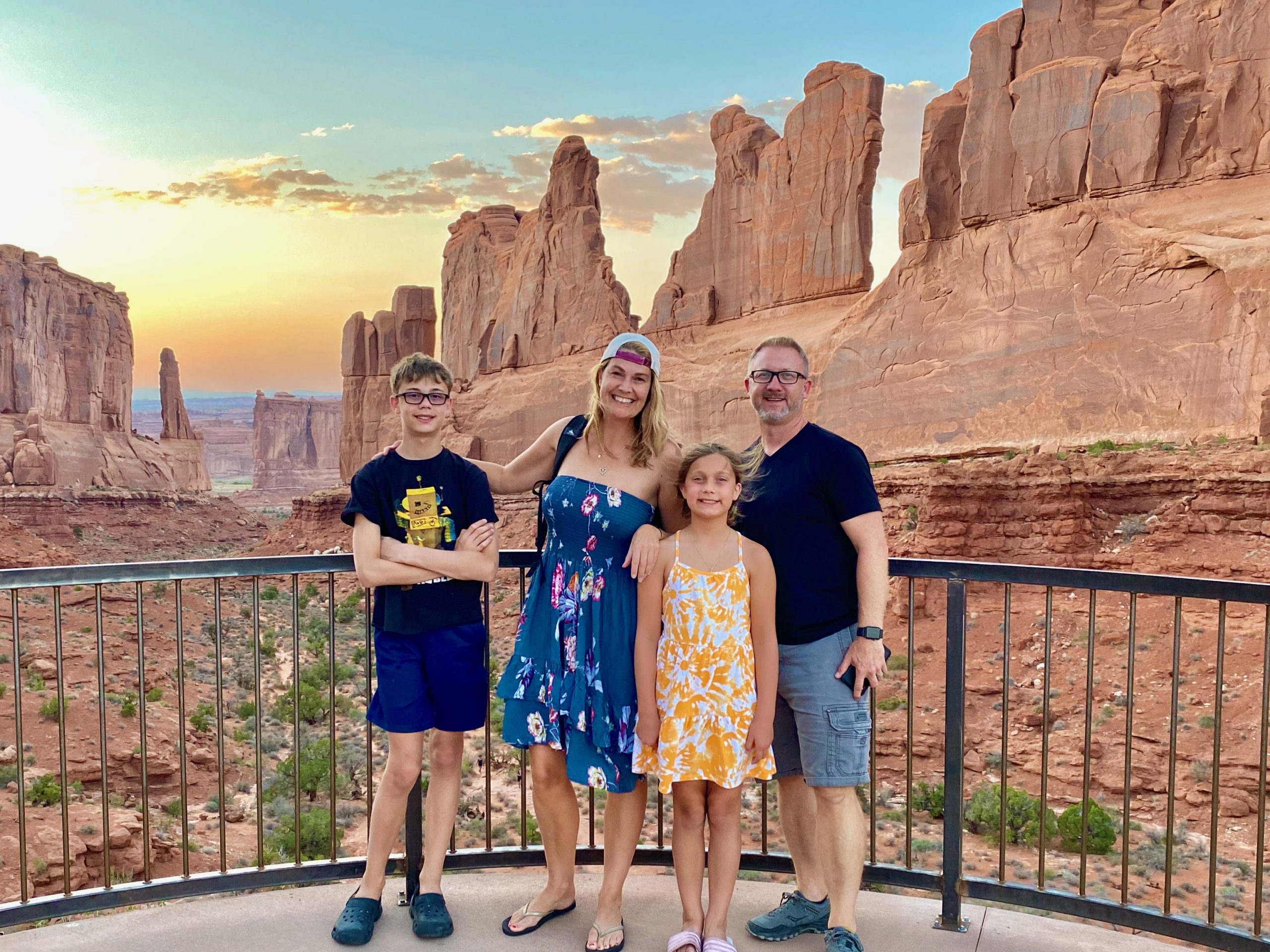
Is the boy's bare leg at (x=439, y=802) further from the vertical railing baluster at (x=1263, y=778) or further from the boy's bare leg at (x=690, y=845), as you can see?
the vertical railing baluster at (x=1263, y=778)

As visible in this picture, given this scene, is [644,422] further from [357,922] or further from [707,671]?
[357,922]

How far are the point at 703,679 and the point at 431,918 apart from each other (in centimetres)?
139

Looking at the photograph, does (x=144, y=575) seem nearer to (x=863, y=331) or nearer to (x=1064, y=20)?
(x=863, y=331)

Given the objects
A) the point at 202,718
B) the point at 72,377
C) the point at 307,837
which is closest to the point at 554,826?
the point at 307,837

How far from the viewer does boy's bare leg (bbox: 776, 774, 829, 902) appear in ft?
11.3

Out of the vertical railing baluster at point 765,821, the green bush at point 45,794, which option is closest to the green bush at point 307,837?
the green bush at point 45,794

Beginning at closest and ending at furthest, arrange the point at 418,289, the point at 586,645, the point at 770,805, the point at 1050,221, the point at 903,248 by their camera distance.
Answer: the point at 586,645
the point at 770,805
the point at 1050,221
the point at 903,248
the point at 418,289

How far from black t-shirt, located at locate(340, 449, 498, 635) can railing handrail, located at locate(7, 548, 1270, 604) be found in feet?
0.81

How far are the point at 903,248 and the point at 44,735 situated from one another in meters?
25.6

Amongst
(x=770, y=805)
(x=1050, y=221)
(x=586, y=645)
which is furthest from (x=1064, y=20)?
(x=586, y=645)

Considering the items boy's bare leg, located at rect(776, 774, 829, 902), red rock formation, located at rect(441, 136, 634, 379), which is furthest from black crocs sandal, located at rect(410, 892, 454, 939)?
red rock formation, located at rect(441, 136, 634, 379)

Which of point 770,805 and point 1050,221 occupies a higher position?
point 1050,221

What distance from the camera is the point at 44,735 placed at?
12680 millimetres

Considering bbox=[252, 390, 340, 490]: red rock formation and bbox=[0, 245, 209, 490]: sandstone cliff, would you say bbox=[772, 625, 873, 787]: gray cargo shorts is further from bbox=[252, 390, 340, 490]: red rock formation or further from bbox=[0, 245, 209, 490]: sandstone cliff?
bbox=[252, 390, 340, 490]: red rock formation
